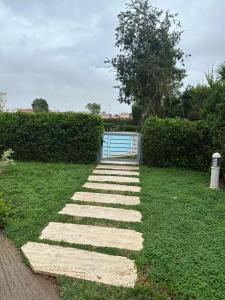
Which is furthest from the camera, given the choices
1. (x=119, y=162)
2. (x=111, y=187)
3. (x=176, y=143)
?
(x=119, y=162)

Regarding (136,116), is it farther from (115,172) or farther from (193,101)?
(115,172)

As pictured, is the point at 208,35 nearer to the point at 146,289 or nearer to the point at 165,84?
the point at 165,84

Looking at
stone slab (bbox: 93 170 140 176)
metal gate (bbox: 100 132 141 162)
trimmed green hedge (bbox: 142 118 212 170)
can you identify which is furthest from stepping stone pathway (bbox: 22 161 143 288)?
metal gate (bbox: 100 132 141 162)

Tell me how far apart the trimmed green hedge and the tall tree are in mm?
12966

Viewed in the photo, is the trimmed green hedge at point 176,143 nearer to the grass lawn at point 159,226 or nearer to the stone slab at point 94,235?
the grass lawn at point 159,226

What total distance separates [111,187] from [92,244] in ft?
9.36

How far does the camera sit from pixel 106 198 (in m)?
5.71

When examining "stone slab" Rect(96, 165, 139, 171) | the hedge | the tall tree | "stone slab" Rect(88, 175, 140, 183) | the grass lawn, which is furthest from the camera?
the tall tree

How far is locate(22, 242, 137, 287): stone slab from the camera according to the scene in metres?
3.03

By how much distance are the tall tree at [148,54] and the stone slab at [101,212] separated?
56.6ft

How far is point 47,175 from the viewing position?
24.6 ft

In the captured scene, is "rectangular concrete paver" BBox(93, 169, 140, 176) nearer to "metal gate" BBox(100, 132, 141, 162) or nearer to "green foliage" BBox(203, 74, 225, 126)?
"metal gate" BBox(100, 132, 141, 162)

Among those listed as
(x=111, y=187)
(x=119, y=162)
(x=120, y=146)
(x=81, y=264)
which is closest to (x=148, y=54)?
(x=120, y=146)

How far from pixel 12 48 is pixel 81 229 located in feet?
41.5
